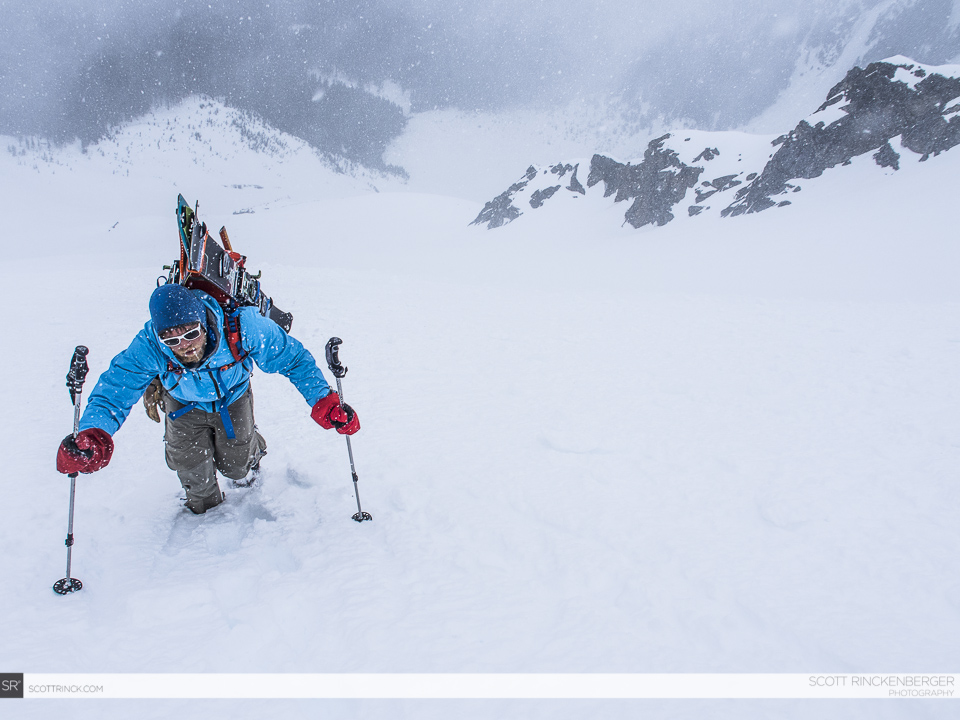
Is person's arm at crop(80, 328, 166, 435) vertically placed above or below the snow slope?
above

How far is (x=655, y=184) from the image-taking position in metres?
41.6

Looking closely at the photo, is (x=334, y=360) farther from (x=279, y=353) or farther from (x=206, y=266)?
(x=206, y=266)

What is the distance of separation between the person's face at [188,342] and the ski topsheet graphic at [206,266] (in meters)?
0.50

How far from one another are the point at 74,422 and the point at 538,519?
3468 mm

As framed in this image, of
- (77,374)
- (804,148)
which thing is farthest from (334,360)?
(804,148)

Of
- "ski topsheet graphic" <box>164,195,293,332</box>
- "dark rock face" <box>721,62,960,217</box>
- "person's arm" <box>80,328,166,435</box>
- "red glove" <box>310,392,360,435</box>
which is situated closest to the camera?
"person's arm" <box>80,328,166,435</box>

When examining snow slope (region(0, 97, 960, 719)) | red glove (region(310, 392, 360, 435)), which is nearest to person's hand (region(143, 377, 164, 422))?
snow slope (region(0, 97, 960, 719))

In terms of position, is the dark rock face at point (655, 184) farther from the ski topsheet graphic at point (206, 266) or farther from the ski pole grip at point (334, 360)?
the ski pole grip at point (334, 360)

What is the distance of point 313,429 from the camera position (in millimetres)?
5422

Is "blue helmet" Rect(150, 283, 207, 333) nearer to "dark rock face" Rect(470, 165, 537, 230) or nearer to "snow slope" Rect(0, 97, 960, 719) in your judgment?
"snow slope" Rect(0, 97, 960, 719)

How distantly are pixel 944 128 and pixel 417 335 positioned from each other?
125 feet

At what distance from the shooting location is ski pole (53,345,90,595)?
272cm

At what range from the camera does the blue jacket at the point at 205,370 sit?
2.93m

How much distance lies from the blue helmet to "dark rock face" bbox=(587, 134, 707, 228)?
41496 millimetres
